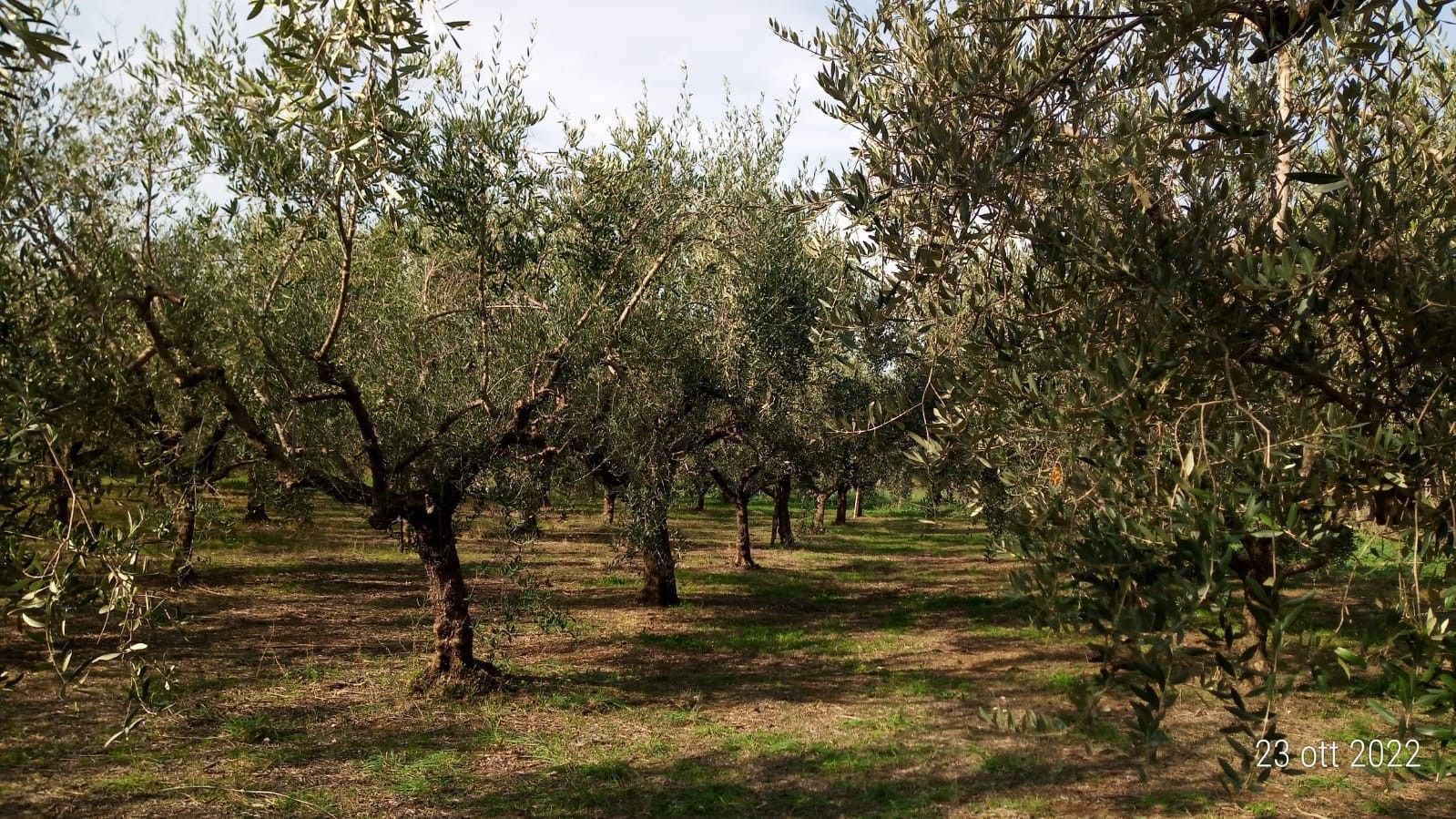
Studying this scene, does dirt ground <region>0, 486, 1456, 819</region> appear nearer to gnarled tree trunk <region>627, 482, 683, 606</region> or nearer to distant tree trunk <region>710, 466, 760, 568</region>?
gnarled tree trunk <region>627, 482, 683, 606</region>

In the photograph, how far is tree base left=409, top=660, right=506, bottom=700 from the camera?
39.6 feet


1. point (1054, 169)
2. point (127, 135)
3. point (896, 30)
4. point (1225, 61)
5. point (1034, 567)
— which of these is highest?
point (127, 135)

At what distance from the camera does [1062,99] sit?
5055mm

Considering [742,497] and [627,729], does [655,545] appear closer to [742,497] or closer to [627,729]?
[627,729]

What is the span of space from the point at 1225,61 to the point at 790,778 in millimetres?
7617

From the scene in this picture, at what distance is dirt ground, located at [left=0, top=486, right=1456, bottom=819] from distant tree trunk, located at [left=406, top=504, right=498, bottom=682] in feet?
1.30

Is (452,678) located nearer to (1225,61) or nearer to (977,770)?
(977,770)

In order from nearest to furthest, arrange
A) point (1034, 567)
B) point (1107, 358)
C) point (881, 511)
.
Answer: point (1034, 567) → point (1107, 358) → point (881, 511)

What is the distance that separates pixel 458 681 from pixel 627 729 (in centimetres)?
247

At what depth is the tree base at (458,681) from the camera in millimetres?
12078

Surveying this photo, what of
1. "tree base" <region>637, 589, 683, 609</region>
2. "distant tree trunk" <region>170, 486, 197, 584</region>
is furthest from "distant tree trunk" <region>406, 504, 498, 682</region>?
"tree base" <region>637, 589, 683, 609</region>

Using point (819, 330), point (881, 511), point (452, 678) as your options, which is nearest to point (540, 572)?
point (452, 678)

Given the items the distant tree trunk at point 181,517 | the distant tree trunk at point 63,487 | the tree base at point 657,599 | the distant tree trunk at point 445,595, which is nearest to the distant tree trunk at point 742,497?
the tree base at point 657,599

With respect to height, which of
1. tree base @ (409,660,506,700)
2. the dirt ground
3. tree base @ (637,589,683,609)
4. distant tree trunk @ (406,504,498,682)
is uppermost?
distant tree trunk @ (406,504,498,682)
